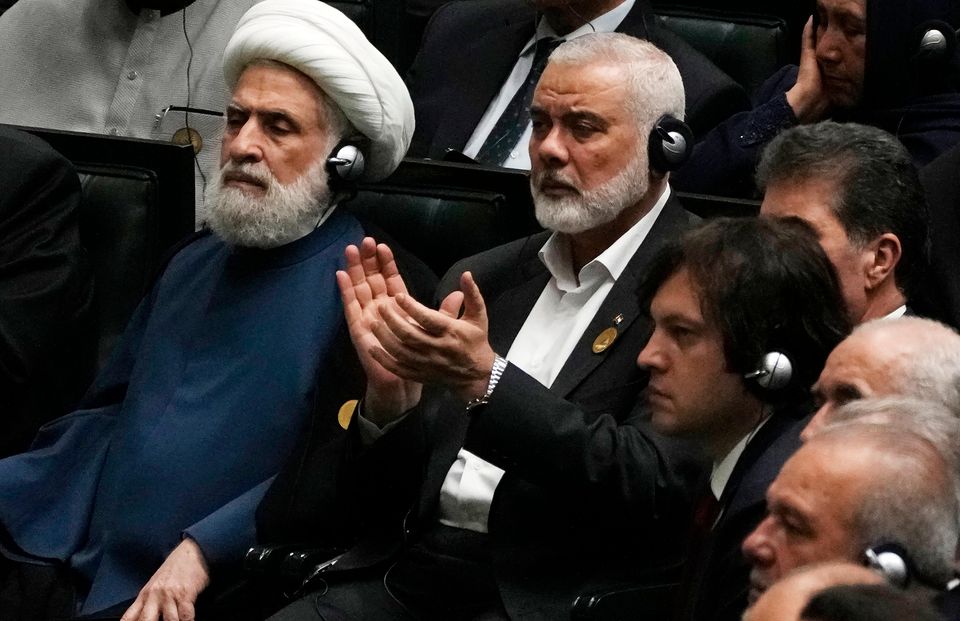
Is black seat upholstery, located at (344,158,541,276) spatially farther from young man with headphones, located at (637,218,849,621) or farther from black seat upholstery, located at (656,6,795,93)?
black seat upholstery, located at (656,6,795,93)

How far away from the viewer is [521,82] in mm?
3572

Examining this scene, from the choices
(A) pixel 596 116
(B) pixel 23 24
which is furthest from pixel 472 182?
(B) pixel 23 24

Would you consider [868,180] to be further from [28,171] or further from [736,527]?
[28,171]

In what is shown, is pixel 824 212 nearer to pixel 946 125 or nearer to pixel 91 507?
pixel 946 125

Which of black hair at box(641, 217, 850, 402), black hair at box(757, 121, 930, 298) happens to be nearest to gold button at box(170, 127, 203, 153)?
black hair at box(757, 121, 930, 298)

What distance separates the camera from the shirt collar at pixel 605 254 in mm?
2637

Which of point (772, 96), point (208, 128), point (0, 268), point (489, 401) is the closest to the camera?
point (489, 401)

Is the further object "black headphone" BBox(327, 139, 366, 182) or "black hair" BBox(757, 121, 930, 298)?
"black headphone" BBox(327, 139, 366, 182)

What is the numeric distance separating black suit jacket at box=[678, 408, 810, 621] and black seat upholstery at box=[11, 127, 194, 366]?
1331mm

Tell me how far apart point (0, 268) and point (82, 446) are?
13.9 inches

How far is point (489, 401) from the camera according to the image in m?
2.28

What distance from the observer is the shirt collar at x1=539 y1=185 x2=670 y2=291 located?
2.64 m

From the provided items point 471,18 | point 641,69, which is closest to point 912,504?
point 641,69

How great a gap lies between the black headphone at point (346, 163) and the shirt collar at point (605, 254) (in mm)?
373
